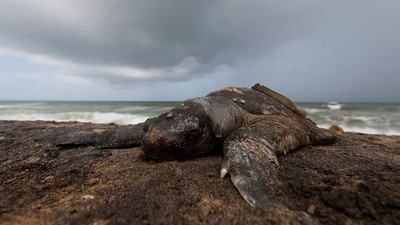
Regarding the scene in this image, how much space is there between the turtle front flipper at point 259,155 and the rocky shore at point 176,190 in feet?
0.28

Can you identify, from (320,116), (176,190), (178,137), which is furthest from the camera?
(320,116)

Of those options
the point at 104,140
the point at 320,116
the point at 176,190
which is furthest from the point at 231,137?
the point at 320,116

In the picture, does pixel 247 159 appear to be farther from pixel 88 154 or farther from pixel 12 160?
pixel 12 160

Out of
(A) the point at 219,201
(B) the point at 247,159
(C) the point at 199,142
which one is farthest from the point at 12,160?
(B) the point at 247,159

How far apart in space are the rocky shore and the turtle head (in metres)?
0.12

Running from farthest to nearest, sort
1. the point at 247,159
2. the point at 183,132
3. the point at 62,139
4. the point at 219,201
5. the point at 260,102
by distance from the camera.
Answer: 1. the point at 260,102
2. the point at 62,139
3. the point at 183,132
4. the point at 247,159
5. the point at 219,201

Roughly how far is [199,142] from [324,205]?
1.41m

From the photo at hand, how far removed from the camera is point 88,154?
2736mm

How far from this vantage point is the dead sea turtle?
1819mm

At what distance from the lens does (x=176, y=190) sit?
5.59 feet

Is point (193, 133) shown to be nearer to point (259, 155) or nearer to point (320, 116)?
point (259, 155)

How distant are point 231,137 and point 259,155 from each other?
0.44m

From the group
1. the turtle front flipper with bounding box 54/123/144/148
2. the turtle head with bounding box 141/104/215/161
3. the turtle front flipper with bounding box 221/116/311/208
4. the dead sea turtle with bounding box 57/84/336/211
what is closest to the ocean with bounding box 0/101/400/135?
the dead sea turtle with bounding box 57/84/336/211

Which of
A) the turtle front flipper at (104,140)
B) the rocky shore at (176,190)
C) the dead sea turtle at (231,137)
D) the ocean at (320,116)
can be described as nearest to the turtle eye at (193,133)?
the dead sea turtle at (231,137)
